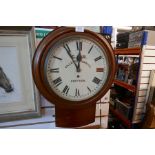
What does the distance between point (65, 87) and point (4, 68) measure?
27 centimetres

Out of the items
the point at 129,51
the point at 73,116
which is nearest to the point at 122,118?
the point at 129,51

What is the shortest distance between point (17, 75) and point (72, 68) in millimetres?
247

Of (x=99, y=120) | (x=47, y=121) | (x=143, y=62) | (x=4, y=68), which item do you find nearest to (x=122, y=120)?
(x=143, y=62)

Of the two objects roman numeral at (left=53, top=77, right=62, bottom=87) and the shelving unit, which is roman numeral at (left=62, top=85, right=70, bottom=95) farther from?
the shelving unit

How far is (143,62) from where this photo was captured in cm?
108

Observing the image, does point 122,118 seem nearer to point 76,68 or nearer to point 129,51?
point 129,51

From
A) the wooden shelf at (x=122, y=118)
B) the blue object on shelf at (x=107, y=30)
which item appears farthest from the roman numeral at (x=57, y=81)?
the wooden shelf at (x=122, y=118)

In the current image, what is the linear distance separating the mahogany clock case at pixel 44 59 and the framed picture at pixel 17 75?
14cm

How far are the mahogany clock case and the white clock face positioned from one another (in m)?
0.01

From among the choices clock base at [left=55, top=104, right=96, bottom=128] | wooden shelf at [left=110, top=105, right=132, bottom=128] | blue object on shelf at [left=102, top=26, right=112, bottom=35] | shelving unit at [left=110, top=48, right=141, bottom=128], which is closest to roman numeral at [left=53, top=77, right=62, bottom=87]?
clock base at [left=55, top=104, right=96, bottom=128]

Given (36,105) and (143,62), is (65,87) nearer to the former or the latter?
(36,105)

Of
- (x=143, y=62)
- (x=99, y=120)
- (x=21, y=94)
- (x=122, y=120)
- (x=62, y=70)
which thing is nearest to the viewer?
(x=62, y=70)

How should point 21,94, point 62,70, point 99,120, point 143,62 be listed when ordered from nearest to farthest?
point 62,70, point 21,94, point 99,120, point 143,62

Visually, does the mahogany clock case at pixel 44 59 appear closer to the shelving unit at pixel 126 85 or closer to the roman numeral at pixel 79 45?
the roman numeral at pixel 79 45
